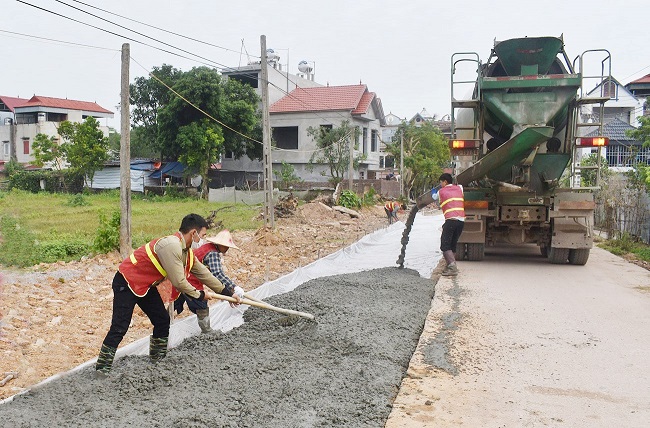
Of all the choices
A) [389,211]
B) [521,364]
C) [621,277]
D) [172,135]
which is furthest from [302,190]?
[521,364]

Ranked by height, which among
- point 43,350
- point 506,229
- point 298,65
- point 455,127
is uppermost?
point 298,65

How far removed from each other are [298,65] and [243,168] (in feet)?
27.4

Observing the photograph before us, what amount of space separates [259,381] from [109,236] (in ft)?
22.6

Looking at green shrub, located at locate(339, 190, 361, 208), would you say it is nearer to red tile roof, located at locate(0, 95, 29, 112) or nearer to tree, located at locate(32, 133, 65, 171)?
tree, located at locate(32, 133, 65, 171)

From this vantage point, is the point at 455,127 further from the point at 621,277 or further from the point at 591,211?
the point at 621,277

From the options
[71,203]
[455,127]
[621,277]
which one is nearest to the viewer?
[621,277]

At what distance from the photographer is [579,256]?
33.0ft

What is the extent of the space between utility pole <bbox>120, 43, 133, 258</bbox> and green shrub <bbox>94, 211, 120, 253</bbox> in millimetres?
307

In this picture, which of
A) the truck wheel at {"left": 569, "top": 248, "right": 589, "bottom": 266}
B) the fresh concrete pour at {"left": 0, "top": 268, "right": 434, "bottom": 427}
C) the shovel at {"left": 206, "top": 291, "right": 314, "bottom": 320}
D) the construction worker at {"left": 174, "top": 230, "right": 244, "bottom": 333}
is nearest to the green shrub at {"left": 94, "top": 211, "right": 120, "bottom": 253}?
the construction worker at {"left": 174, "top": 230, "right": 244, "bottom": 333}

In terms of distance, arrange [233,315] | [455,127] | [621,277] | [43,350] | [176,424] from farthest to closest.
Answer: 1. [455,127]
2. [621,277]
3. [233,315]
4. [43,350]
5. [176,424]

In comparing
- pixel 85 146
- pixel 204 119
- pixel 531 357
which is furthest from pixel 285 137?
pixel 531 357

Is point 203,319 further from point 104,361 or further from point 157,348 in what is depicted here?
point 104,361

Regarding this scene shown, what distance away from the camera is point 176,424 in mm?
3430

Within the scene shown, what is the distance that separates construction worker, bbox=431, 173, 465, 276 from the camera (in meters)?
8.73
